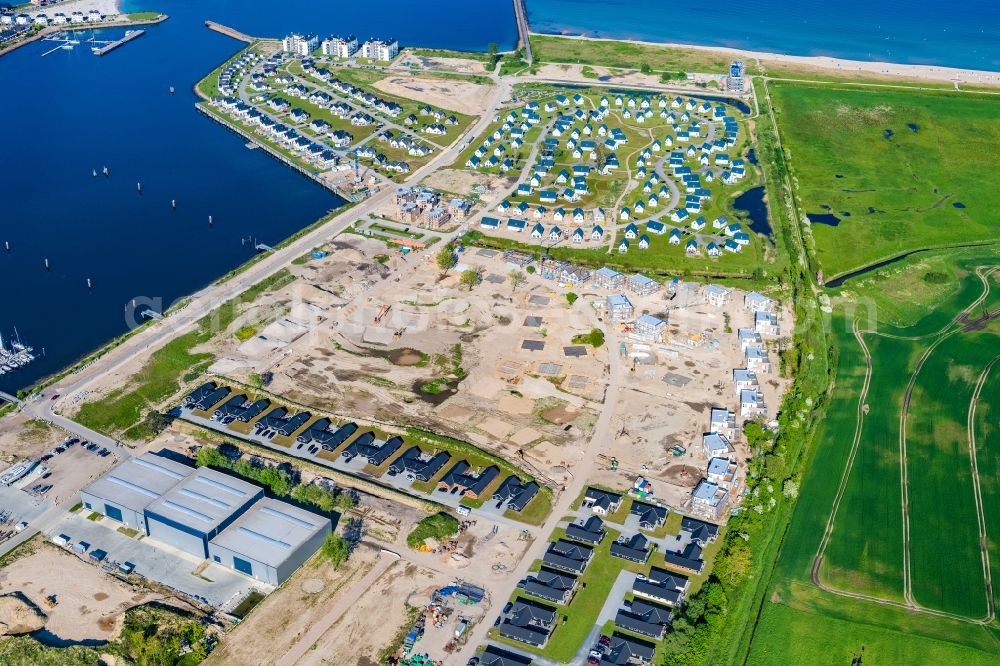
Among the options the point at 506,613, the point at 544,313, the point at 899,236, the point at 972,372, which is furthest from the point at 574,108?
the point at 506,613

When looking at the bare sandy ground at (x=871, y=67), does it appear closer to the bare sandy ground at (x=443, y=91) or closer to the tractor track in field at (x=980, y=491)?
the bare sandy ground at (x=443, y=91)

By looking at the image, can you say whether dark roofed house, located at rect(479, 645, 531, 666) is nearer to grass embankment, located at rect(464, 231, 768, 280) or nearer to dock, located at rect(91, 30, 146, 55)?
grass embankment, located at rect(464, 231, 768, 280)

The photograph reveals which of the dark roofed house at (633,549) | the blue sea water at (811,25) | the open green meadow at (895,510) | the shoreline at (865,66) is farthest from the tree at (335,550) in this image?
the blue sea water at (811,25)

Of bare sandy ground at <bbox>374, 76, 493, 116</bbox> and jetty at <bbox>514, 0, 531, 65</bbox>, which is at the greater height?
jetty at <bbox>514, 0, 531, 65</bbox>

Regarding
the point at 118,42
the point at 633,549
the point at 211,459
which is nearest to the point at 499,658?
the point at 633,549

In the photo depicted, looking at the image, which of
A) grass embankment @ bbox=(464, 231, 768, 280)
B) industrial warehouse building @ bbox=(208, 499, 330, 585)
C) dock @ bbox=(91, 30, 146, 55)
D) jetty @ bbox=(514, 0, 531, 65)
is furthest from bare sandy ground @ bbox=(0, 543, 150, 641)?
dock @ bbox=(91, 30, 146, 55)

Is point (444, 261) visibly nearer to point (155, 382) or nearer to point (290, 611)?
point (155, 382)
